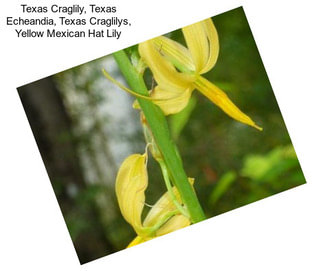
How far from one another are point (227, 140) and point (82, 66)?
478 mm

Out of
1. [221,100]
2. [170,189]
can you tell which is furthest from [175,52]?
[170,189]

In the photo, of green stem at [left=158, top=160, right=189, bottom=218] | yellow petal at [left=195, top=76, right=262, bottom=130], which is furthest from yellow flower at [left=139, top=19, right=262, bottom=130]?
green stem at [left=158, top=160, right=189, bottom=218]

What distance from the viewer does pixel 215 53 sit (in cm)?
152

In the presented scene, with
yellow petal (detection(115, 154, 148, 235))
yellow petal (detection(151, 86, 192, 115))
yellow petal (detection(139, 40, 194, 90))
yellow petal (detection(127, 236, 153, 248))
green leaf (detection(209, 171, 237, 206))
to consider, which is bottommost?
yellow petal (detection(127, 236, 153, 248))

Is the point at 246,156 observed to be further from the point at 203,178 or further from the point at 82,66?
the point at 82,66

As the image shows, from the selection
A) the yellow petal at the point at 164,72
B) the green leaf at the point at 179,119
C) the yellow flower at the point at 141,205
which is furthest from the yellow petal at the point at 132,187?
the yellow petal at the point at 164,72

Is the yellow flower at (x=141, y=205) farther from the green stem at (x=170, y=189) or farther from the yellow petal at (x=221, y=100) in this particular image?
the yellow petal at (x=221, y=100)

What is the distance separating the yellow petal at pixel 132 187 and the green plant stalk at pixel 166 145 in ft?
0.23

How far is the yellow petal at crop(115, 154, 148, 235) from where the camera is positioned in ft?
5.07

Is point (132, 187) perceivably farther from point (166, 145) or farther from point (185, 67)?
point (185, 67)

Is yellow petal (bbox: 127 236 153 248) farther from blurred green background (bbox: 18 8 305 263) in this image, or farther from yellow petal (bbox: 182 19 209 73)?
yellow petal (bbox: 182 19 209 73)

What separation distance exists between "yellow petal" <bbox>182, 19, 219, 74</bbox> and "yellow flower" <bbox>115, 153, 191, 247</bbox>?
303 millimetres

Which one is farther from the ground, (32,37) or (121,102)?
(32,37)

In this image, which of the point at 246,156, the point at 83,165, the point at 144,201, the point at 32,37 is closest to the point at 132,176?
the point at 144,201
